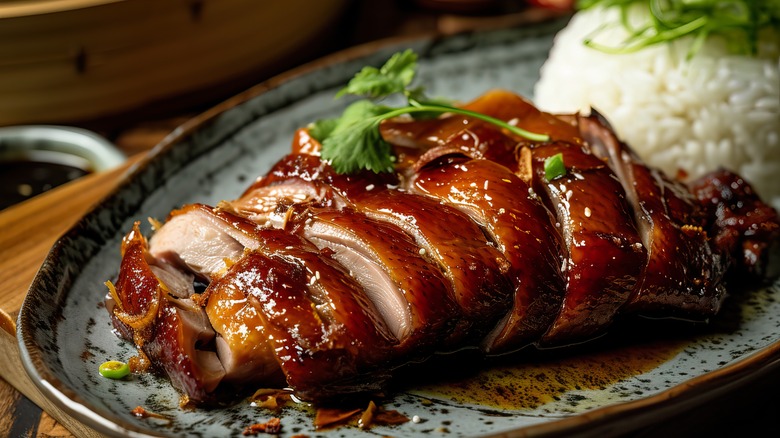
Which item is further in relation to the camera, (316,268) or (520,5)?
(520,5)

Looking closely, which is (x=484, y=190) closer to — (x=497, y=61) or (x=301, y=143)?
(x=301, y=143)

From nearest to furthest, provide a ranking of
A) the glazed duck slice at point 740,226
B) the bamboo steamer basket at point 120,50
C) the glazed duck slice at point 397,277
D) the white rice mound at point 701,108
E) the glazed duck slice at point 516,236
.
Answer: the glazed duck slice at point 397,277 < the glazed duck slice at point 516,236 < the glazed duck slice at point 740,226 < the white rice mound at point 701,108 < the bamboo steamer basket at point 120,50

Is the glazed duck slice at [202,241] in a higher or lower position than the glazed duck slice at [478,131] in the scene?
lower

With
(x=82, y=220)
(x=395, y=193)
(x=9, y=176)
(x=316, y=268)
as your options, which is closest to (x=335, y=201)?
(x=395, y=193)

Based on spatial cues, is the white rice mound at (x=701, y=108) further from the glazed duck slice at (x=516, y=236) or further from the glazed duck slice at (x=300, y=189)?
the glazed duck slice at (x=300, y=189)

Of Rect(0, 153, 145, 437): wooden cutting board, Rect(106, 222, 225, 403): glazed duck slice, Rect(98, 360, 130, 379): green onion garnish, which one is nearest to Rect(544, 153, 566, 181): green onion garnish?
Rect(106, 222, 225, 403): glazed duck slice

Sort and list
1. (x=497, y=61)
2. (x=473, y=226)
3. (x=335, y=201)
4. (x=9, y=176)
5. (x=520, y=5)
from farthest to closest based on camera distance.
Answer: (x=520, y=5)
(x=497, y=61)
(x=9, y=176)
(x=335, y=201)
(x=473, y=226)

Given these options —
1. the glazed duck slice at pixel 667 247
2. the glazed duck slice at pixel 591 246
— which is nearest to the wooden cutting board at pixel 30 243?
the glazed duck slice at pixel 591 246
